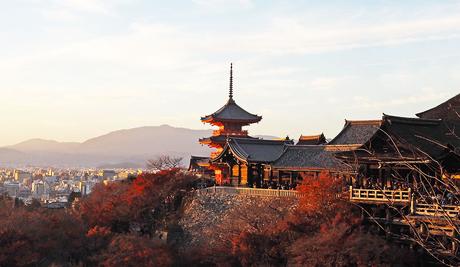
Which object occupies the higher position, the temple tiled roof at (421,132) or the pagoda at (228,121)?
the pagoda at (228,121)

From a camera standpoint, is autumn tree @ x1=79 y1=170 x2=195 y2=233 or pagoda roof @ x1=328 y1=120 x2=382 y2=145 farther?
autumn tree @ x1=79 y1=170 x2=195 y2=233

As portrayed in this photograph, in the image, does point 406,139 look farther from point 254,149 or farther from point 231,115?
point 231,115

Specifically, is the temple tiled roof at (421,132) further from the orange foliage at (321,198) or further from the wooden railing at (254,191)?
the wooden railing at (254,191)

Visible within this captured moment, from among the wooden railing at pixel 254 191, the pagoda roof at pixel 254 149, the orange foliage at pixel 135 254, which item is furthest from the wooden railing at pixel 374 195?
the pagoda roof at pixel 254 149

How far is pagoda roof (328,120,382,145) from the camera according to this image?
99.7 ft

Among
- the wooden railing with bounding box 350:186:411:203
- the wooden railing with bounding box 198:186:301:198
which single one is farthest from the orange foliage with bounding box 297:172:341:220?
the wooden railing with bounding box 198:186:301:198

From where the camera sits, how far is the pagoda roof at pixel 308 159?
29.5 metres

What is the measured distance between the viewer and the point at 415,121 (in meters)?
25.6

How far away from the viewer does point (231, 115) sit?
154ft

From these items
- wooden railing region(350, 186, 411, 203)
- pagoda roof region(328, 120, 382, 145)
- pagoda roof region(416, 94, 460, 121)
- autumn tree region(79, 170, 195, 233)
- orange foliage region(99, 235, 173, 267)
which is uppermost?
pagoda roof region(416, 94, 460, 121)

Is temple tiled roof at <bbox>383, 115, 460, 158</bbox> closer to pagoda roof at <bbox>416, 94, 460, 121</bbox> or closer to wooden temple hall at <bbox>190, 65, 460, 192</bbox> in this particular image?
wooden temple hall at <bbox>190, 65, 460, 192</bbox>

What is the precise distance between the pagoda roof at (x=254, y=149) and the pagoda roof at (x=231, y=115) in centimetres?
790

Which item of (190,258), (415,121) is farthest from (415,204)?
(190,258)

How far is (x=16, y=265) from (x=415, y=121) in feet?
60.0
